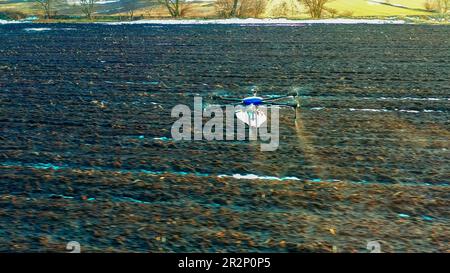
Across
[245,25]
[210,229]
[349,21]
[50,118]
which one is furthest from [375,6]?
[210,229]

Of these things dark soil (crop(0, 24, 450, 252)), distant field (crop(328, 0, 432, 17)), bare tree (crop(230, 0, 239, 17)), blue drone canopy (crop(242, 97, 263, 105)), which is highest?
distant field (crop(328, 0, 432, 17))

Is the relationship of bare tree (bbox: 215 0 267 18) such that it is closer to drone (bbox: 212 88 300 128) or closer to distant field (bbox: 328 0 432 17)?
distant field (bbox: 328 0 432 17)

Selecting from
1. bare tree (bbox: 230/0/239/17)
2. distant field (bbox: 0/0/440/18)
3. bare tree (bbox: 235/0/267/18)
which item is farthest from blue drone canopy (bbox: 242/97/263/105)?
bare tree (bbox: 235/0/267/18)

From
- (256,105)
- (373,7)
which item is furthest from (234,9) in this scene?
(256,105)

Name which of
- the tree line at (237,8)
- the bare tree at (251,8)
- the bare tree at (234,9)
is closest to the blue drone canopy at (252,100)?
the tree line at (237,8)

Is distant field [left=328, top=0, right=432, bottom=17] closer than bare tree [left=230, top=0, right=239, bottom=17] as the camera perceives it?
No

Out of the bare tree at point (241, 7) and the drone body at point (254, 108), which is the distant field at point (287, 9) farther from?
the drone body at point (254, 108)

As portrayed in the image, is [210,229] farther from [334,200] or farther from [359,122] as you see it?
[359,122]
